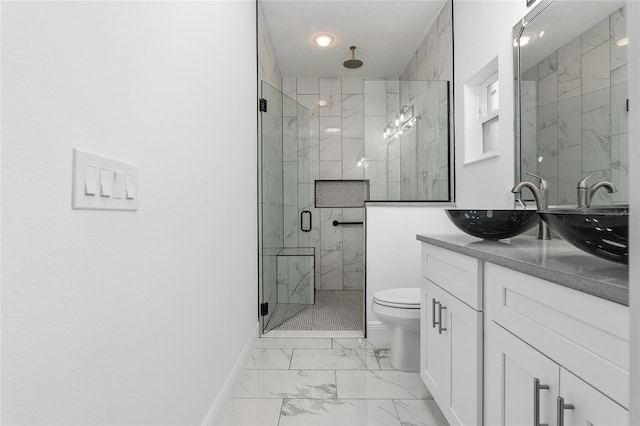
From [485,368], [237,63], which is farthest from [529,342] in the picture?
[237,63]

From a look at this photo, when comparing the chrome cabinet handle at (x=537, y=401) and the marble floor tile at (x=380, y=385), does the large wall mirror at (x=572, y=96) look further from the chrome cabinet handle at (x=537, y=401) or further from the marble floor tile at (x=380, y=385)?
the marble floor tile at (x=380, y=385)

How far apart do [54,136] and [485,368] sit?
1312 millimetres

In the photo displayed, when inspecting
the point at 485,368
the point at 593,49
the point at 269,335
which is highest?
the point at 593,49

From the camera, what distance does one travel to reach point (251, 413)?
1737mm

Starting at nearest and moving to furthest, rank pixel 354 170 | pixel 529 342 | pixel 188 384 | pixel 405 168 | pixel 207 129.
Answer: pixel 529 342 → pixel 188 384 → pixel 207 129 → pixel 405 168 → pixel 354 170

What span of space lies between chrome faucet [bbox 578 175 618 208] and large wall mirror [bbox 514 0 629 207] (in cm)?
2

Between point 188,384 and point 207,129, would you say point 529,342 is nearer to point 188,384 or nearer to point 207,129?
point 188,384

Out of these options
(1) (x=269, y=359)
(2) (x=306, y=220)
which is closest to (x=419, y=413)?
A: (1) (x=269, y=359)

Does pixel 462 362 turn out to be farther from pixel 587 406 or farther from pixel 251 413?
pixel 251 413

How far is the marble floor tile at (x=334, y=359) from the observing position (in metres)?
2.25

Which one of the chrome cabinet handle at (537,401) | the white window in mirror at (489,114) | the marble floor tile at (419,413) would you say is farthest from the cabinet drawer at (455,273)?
the white window in mirror at (489,114)

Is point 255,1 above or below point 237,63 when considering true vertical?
above

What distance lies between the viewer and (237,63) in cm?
216

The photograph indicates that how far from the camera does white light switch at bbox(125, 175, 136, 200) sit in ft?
3.02
